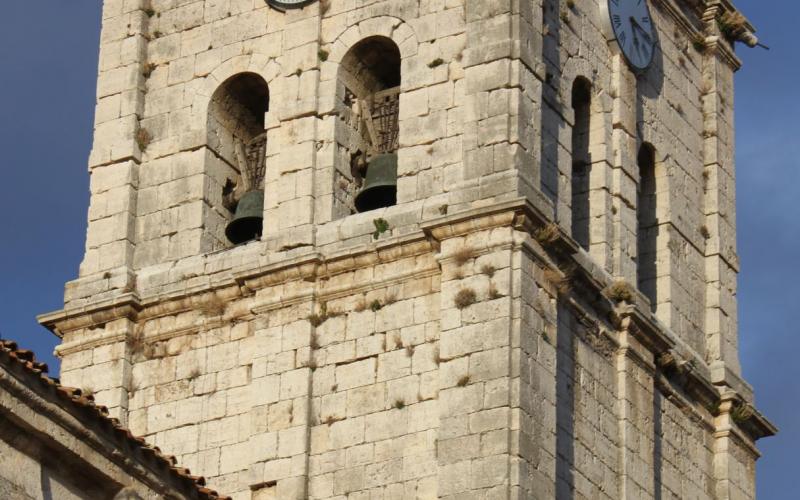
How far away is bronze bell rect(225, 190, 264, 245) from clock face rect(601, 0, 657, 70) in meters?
4.71

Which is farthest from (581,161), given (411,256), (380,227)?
(411,256)

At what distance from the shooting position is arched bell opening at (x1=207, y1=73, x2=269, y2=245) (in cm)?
3531

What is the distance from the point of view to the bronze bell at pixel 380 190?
34.3 m

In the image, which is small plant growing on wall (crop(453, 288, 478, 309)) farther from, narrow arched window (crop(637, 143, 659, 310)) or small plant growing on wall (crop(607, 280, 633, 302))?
narrow arched window (crop(637, 143, 659, 310))

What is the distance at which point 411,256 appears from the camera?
33062 mm

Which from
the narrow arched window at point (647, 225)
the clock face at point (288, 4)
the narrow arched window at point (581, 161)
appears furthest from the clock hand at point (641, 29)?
the clock face at point (288, 4)

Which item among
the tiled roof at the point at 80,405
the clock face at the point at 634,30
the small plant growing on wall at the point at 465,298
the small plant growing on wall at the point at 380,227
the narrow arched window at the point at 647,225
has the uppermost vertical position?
the clock face at the point at 634,30

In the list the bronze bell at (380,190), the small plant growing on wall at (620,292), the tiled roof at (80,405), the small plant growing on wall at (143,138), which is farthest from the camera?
the small plant growing on wall at (143,138)

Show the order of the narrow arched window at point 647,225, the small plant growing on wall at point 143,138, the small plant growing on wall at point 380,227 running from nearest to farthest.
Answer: the small plant growing on wall at point 380,227 → the small plant growing on wall at point 143,138 → the narrow arched window at point 647,225

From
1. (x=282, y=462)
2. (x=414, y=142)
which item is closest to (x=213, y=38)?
(x=414, y=142)

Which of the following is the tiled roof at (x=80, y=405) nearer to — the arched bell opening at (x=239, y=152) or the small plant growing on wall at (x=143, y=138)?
the arched bell opening at (x=239, y=152)

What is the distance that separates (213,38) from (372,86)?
2084mm

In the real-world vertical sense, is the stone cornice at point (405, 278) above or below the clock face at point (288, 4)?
below

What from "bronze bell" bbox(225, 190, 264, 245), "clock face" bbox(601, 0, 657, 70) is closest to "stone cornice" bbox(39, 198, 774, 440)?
"bronze bell" bbox(225, 190, 264, 245)
